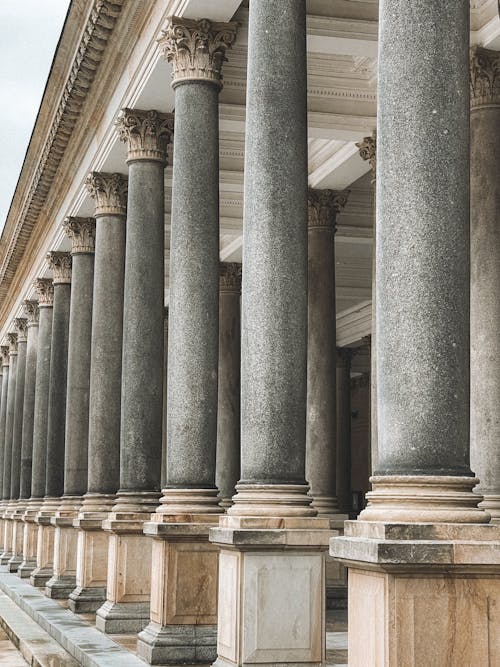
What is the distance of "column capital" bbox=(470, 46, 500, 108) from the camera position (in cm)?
2652

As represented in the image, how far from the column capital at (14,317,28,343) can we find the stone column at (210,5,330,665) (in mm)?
47908

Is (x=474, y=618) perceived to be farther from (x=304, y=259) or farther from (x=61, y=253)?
(x=61, y=253)

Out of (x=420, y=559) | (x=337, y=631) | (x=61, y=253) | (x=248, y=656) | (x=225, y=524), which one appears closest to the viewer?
(x=420, y=559)

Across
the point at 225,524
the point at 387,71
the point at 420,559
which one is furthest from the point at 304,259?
the point at 420,559

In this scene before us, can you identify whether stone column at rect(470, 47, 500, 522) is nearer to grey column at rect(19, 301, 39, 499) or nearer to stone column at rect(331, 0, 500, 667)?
stone column at rect(331, 0, 500, 667)

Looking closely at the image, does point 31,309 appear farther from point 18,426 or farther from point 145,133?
point 145,133

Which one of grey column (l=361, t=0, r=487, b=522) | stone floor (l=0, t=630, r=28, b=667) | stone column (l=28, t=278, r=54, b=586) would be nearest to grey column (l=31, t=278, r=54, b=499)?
stone column (l=28, t=278, r=54, b=586)

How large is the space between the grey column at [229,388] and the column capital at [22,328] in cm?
1619

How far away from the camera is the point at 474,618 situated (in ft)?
41.0

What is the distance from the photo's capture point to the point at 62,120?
4203 centimetres

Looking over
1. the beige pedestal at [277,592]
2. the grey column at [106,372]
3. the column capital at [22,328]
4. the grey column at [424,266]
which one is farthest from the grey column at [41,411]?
the grey column at [424,266]

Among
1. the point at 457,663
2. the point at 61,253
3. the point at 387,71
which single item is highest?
the point at 61,253

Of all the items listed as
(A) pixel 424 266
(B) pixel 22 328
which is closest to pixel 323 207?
(A) pixel 424 266

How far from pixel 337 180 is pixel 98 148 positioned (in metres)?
8.45
